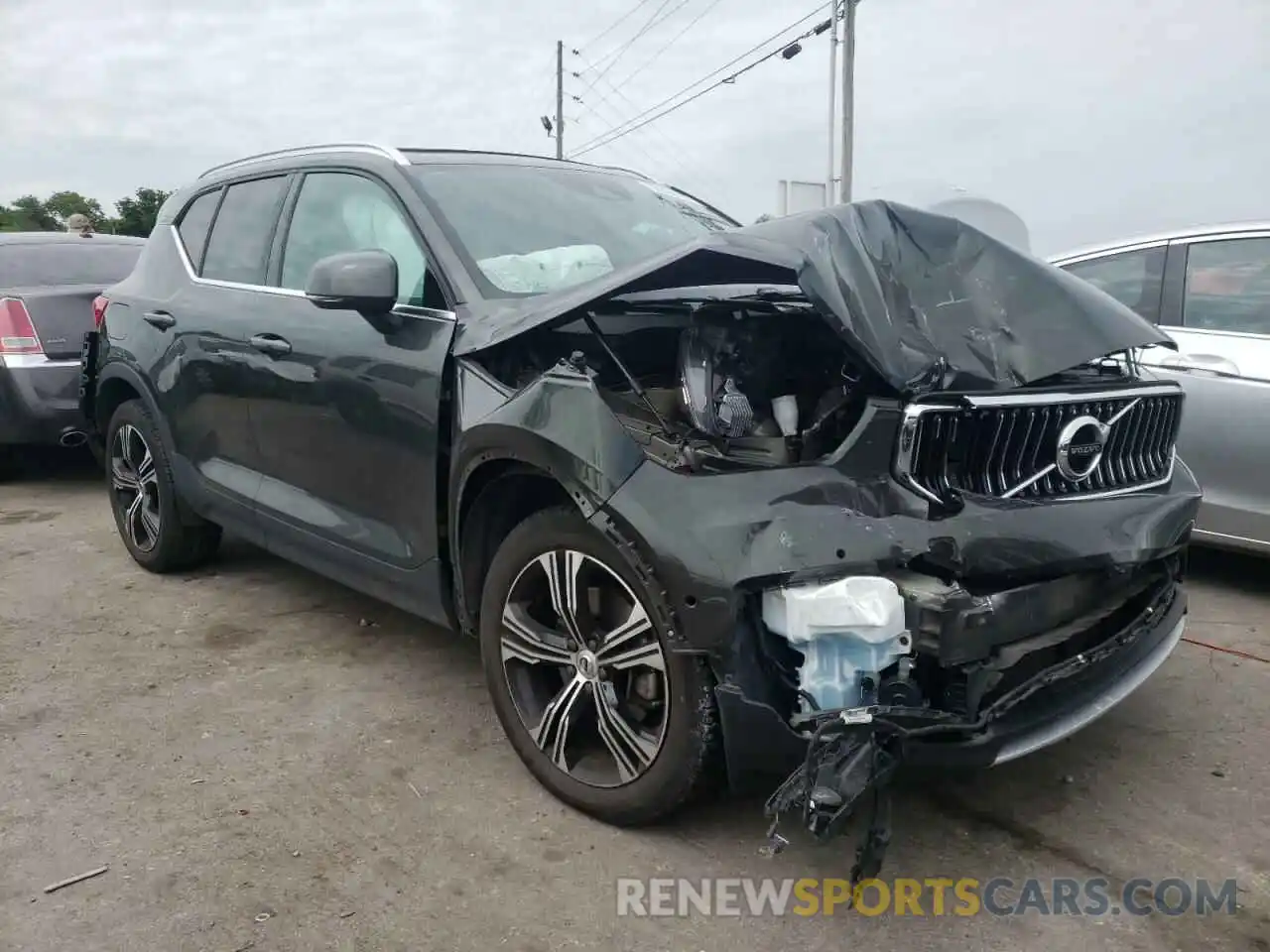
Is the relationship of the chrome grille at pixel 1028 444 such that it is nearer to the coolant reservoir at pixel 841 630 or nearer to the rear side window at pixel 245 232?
the coolant reservoir at pixel 841 630

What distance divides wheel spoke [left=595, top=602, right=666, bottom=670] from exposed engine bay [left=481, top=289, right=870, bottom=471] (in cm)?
39

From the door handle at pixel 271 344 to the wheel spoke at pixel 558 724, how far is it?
5.71 feet

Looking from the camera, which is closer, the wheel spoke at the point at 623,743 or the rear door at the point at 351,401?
the wheel spoke at the point at 623,743

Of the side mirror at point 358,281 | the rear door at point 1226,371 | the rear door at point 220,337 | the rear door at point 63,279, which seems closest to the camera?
the side mirror at point 358,281

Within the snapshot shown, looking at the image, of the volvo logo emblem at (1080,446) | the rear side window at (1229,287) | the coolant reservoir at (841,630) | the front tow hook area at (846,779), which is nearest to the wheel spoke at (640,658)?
the coolant reservoir at (841,630)

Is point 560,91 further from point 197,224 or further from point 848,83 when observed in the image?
point 197,224

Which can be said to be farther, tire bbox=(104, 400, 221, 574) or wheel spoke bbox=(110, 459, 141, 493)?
wheel spoke bbox=(110, 459, 141, 493)

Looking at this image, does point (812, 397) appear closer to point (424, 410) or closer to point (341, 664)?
point (424, 410)

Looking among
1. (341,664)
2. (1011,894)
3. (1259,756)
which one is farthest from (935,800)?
(341,664)

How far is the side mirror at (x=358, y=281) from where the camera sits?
3148 millimetres

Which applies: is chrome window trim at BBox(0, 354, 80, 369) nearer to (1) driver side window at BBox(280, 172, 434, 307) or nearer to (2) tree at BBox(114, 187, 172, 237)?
(1) driver side window at BBox(280, 172, 434, 307)

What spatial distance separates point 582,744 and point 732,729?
664 mm

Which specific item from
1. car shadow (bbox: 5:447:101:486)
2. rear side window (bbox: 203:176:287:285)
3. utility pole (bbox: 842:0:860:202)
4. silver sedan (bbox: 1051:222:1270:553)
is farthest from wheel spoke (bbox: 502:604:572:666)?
utility pole (bbox: 842:0:860:202)

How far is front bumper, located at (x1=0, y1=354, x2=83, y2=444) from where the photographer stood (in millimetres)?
6781
